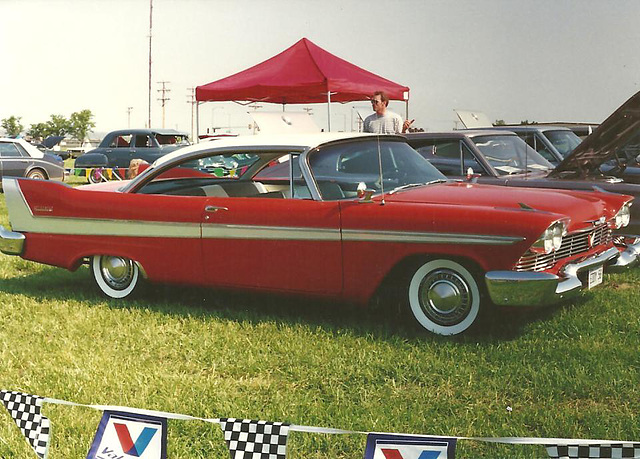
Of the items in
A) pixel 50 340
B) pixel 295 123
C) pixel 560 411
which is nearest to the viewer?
pixel 560 411

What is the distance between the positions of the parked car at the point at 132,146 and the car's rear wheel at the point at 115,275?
1147 centimetres

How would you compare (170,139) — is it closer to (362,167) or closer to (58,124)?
→ (58,124)

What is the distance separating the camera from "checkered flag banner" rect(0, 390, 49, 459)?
7.18ft

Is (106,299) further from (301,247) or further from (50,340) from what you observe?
(301,247)

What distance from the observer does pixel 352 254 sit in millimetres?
4270

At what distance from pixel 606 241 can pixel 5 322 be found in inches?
144

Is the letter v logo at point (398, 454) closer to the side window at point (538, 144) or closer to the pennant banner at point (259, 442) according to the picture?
the pennant banner at point (259, 442)

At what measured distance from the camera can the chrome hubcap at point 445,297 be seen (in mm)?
4105

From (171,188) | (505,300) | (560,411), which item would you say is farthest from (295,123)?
(560,411)

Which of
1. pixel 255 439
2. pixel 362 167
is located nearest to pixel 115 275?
pixel 362 167

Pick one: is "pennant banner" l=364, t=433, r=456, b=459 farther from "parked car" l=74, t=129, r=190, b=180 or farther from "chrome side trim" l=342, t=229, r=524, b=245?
"parked car" l=74, t=129, r=190, b=180

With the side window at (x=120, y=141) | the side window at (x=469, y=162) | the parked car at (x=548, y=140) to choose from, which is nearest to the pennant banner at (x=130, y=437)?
the side window at (x=469, y=162)

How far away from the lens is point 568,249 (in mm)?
4328

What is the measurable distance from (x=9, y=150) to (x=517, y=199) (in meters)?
12.8
